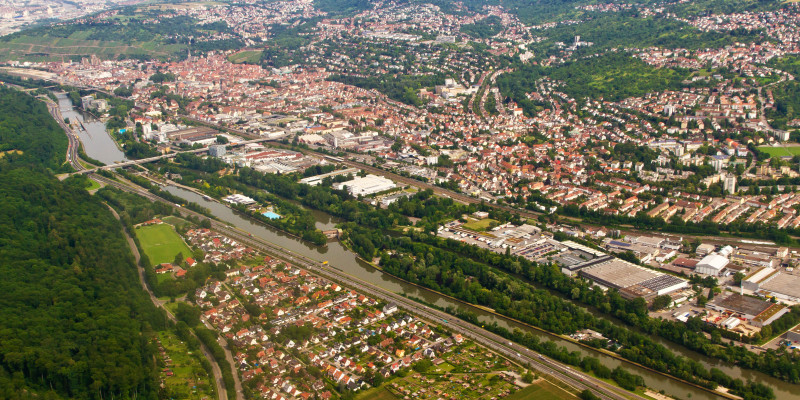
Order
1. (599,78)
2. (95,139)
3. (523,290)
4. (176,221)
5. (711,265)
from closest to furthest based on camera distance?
1. (523,290)
2. (711,265)
3. (176,221)
4. (95,139)
5. (599,78)


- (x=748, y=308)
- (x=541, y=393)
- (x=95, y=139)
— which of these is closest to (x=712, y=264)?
(x=748, y=308)

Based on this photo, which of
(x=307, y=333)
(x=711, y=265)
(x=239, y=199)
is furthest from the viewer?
(x=239, y=199)

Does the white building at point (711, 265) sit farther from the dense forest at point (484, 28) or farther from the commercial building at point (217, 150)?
the dense forest at point (484, 28)

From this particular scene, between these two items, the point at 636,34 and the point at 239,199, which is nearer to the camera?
the point at 239,199

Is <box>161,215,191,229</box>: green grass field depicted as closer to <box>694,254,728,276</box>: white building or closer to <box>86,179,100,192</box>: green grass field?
<box>86,179,100,192</box>: green grass field

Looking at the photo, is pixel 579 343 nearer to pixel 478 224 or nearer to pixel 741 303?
pixel 741 303

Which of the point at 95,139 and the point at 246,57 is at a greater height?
the point at 246,57

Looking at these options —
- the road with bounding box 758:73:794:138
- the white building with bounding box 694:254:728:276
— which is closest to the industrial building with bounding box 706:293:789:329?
the white building with bounding box 694:254:728:276

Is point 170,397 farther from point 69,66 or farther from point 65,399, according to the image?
point 69,66
